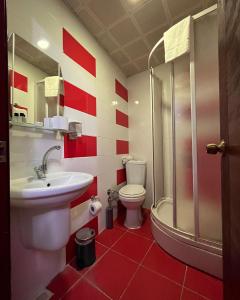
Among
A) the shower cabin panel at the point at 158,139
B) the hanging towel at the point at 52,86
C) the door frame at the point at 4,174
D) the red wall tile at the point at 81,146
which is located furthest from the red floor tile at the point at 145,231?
the hanging towel at the point at 52,86

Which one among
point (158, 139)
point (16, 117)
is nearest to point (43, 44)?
point (16, 117)

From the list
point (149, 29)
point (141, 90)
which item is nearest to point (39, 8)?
point (149, 29)

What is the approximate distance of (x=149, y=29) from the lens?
5.33ft

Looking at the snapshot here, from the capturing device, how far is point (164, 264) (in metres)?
1.26

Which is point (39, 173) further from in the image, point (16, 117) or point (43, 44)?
point (43, 44)

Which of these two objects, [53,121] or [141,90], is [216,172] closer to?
[53,121]

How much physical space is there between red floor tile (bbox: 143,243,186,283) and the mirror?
4.83 ft

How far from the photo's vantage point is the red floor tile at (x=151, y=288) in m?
0.99

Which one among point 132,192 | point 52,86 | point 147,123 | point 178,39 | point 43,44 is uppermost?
point 178,39

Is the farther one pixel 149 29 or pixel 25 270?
pixel 149 29

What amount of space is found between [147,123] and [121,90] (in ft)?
2.24

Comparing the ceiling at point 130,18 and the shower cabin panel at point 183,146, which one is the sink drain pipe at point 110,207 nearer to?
the shower cabin panel at point 183,146

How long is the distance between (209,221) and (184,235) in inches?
9.6

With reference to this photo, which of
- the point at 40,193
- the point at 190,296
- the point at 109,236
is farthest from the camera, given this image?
the point at 109,236
